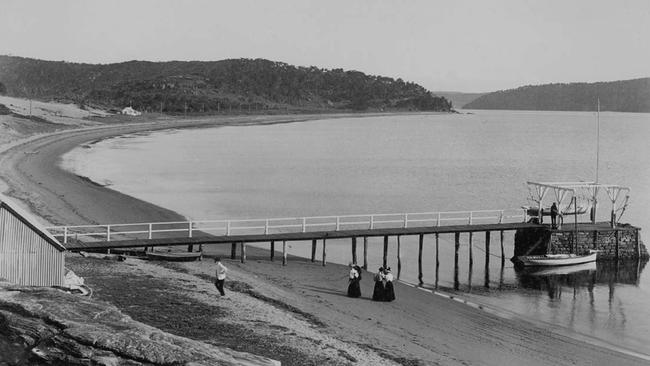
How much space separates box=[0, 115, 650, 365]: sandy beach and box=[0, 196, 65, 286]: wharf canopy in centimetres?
164

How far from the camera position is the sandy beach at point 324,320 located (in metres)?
19.3

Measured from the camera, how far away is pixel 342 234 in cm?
3372

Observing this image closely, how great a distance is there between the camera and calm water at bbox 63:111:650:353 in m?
32.3

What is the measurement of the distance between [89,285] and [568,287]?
20.7 meters

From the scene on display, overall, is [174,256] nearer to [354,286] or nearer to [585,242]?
[354,286]

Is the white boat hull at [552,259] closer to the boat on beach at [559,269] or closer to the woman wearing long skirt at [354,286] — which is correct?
the boat on beach at [559,269]

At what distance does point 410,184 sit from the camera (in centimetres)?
7819

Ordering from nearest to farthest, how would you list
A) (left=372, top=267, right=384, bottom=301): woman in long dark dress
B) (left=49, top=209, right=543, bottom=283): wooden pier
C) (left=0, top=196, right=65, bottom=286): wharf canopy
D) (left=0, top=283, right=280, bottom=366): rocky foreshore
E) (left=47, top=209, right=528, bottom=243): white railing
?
(left=0, top=283, right=280, bottom=366): rocky foreshore
(left=0, top=196, right=65, bottom=286): wharf canopy
(left=372, top=267, right=384, bottom=301): woman in long dark dress
(left=49, top=209, right=543, bottom=283): wooden pier
(left=47, top=209, right=528, bottom=243): white railing

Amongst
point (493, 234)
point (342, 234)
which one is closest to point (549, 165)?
point (493, 234)

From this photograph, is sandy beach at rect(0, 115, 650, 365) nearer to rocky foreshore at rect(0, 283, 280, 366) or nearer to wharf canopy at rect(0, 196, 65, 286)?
wharf canopy at rect(0, 196, 65, 286)

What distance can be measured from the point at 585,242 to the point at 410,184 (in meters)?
38.5

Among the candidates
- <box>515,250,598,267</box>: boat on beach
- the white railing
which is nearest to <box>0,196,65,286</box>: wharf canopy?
the white railing

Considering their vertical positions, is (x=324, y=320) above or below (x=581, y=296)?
above

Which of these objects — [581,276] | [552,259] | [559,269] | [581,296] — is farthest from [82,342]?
[559,269]
